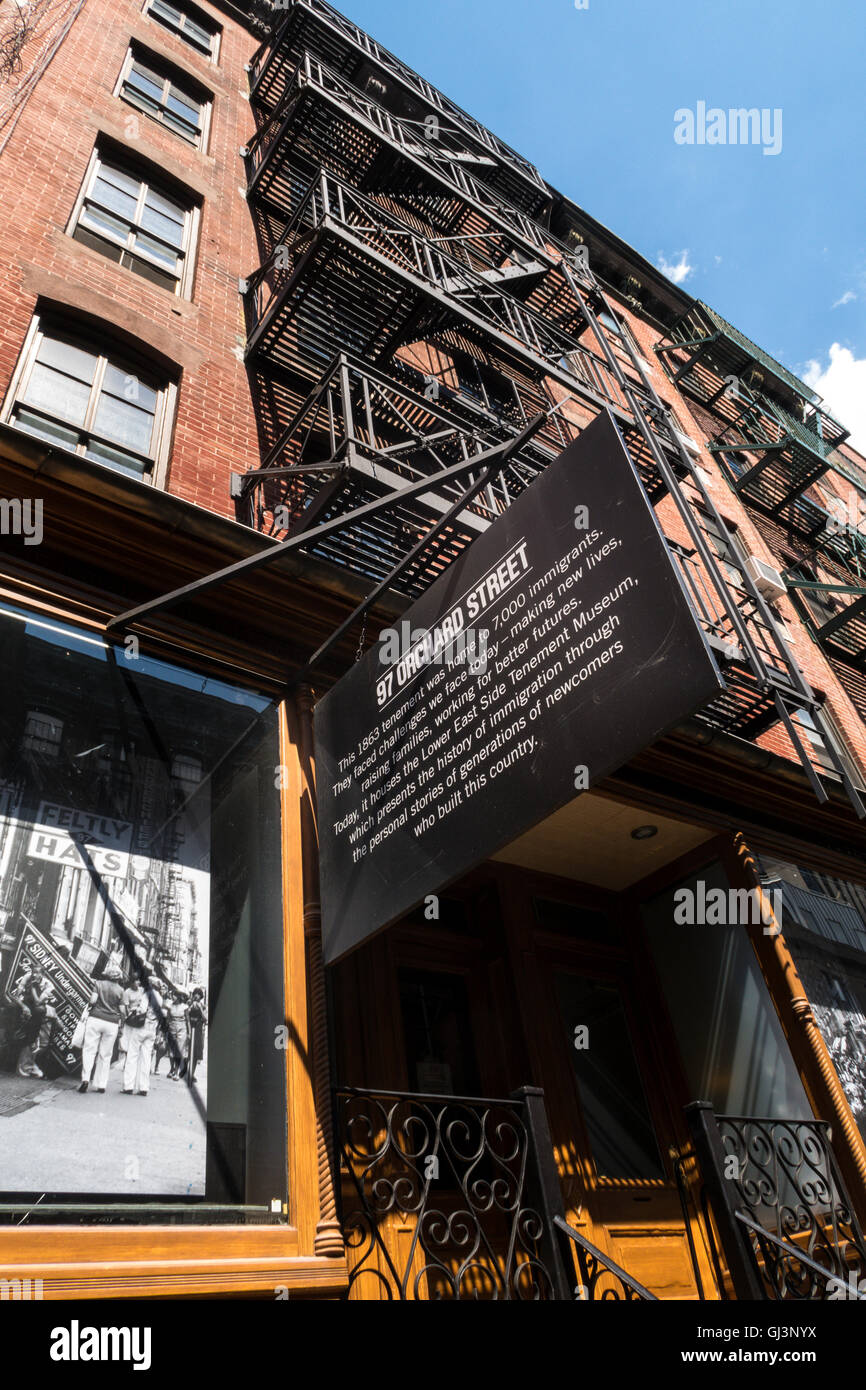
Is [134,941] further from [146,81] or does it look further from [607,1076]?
[146,81]

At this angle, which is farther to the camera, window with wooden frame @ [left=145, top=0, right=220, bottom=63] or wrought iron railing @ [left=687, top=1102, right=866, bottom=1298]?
window with wooden frame @ [left=145, top=0, right=220, bottom=63]

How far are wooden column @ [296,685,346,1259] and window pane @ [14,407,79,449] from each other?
329 centimetres

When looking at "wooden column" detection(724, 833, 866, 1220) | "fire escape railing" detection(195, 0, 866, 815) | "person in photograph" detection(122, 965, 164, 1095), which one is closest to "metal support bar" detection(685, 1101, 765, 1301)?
"wooden column" detection(724, 833, 866, 1220)

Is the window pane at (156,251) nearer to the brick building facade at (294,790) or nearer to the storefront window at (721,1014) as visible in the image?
the brick building facade at (294,790)

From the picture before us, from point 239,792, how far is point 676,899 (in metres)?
5.02

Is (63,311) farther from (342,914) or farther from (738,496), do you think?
(738,496)

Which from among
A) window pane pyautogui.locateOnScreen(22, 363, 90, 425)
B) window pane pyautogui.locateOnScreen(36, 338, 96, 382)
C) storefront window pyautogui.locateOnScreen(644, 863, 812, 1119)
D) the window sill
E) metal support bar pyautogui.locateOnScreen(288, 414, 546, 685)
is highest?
window pane pyautogui.locateOnScreen(36, 338, 96, 382)

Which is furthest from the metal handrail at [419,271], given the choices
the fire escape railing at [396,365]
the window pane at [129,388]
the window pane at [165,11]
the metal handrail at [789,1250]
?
the metal handrail at [789,1250]

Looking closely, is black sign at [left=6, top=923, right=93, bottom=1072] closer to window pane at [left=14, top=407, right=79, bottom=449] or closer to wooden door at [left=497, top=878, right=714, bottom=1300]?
wooden door at [left=497, top=878, right=714, bottom=1300]

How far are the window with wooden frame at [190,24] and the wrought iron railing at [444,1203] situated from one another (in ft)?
53.2

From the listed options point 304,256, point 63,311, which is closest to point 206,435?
point 63,311

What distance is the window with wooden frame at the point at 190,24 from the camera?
13.8 meters

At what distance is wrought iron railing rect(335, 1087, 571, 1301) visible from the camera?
14.7 ft

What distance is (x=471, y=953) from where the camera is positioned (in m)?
7.79
